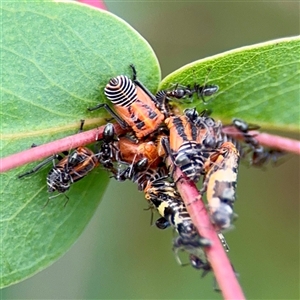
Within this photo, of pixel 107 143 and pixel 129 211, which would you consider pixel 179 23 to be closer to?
pixel 129 211

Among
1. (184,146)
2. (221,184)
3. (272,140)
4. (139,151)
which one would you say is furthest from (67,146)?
(272,140)

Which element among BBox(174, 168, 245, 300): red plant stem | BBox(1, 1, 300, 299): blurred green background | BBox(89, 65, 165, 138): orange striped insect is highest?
BBox(1, 1, 300, 299): blurred green background

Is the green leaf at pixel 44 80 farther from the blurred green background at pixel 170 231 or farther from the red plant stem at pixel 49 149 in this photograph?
the blurred green background at pixel 170 231

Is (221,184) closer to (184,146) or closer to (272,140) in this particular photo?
(184,146)

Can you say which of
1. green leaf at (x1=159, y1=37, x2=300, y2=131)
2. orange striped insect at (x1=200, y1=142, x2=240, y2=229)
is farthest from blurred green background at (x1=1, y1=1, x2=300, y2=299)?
orange striped insect at (x1=200, y1=142, x2=240, y2=229)

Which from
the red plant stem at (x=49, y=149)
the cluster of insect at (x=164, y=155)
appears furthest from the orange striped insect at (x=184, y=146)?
the red plant stem at (x=49, y=149)

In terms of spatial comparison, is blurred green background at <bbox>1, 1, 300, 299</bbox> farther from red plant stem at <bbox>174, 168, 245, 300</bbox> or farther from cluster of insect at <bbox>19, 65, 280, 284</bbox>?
red plant stem at <bbox>174, 168, 245, 300</bbox>

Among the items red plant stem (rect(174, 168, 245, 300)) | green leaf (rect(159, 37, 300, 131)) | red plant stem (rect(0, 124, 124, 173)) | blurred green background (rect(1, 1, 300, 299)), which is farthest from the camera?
blurred green background (rect(1, 1, 300, 299))
